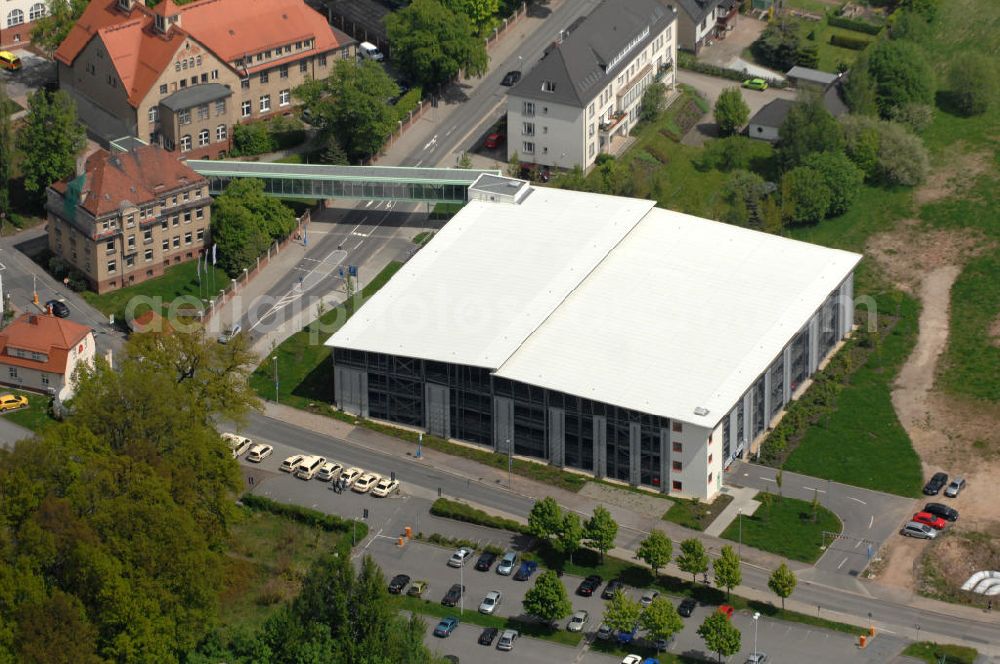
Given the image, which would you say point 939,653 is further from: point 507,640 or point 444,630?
point 444,630

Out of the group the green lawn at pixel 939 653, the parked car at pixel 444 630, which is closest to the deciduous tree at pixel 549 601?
the parked car at pixel 444 630

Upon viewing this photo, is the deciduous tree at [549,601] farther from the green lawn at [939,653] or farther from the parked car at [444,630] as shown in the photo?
the green lawn at [939,653]

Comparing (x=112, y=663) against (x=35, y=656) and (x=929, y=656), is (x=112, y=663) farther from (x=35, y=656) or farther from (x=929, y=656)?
(x=929, y=656)

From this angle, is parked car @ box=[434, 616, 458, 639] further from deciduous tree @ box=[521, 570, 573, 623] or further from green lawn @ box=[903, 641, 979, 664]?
green lawn @ box=[903, 641, 979, 664]

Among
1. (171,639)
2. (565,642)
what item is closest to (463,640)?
(565,642)

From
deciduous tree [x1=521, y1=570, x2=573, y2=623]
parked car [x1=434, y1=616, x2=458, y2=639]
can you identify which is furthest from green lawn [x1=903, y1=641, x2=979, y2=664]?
parked car [x1=434, y1=616, x2=458, y2=639]

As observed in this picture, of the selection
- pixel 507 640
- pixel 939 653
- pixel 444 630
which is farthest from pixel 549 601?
pixel 939 653
